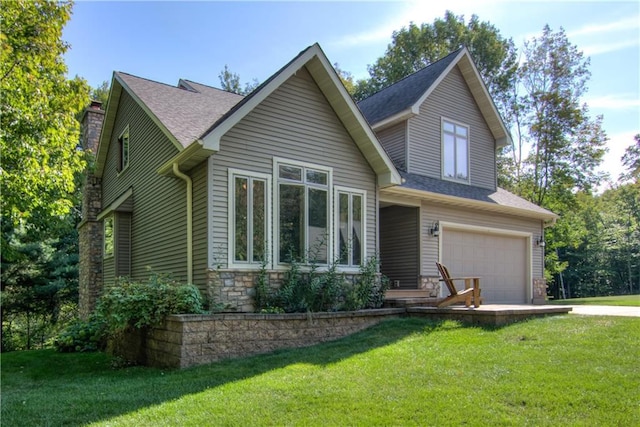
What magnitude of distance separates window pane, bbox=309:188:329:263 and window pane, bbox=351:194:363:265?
0.75m

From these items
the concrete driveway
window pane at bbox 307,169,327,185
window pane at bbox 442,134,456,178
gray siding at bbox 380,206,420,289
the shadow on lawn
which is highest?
window pane at bbox 442,134,456,178

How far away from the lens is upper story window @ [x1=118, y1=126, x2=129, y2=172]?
13195 mm

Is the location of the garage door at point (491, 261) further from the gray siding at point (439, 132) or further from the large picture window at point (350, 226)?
the large picture window at point (350, 226)

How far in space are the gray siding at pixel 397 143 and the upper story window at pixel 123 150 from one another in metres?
7.02

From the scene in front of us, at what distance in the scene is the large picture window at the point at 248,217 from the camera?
872cm

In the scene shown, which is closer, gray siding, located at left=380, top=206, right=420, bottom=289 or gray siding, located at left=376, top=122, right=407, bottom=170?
gray siding, located at left=380, top=206, right=420, bottom=289

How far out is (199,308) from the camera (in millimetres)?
7719

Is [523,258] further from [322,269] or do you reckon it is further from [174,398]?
[174,398]

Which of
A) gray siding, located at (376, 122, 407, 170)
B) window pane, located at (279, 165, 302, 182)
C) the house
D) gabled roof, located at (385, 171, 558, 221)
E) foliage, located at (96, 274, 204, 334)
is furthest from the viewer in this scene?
gray siding, located at (376, 122, 407, 170)

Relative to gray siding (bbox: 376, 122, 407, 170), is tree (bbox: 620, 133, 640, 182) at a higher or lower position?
higher

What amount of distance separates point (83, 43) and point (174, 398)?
11.1 m

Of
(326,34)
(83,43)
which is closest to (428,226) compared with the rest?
(326,34)

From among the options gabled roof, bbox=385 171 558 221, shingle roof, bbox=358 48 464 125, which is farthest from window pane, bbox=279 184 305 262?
shingle roof, bbox=358 48 464 125

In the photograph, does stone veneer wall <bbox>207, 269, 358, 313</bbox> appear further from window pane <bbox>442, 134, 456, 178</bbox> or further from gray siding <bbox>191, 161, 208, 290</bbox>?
window pane <bbox>442, 134, 456, 178</bbox>
